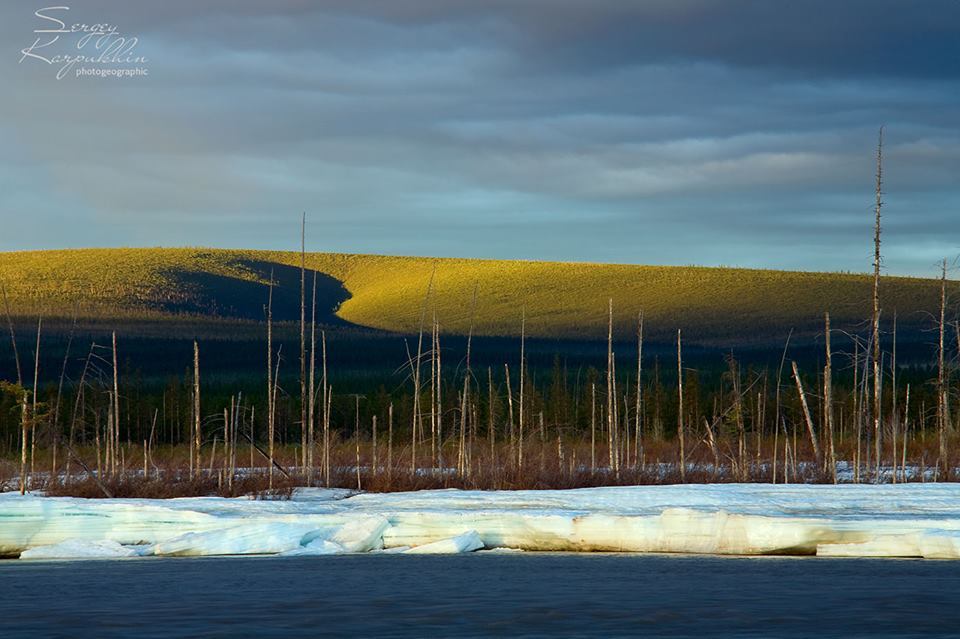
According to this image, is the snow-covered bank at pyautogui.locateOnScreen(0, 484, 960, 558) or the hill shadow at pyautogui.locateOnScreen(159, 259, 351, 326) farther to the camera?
the hill shadow at pyautogui.locateOnScreen(159, 259, 351, 326)

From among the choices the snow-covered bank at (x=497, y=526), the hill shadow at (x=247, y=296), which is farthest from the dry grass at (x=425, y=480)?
the hill shadow at (x=247, y=296)

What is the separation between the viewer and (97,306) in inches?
5468

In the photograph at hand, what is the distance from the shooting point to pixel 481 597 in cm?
1755

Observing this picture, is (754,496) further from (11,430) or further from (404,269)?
(404,269)

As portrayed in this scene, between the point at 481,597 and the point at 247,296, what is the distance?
15222cm

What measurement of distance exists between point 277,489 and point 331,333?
363ft

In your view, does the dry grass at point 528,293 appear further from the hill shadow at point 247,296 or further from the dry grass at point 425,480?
the dry grass at point 425,480

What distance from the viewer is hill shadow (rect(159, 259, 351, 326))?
15450 centimetres

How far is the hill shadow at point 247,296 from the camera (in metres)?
154

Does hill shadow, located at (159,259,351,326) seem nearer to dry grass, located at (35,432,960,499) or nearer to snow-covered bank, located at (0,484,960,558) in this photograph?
dry grass, located at (35,432,960,499)

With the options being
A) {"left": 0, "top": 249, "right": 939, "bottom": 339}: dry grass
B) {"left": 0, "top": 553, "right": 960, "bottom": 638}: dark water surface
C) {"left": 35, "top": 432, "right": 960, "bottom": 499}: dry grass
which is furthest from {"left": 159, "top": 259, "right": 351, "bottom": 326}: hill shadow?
{"left": 0, "top": 553, "right": 960, "bottom": 638}: dark water surface

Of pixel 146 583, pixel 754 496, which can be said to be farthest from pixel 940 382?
pixel 146 583

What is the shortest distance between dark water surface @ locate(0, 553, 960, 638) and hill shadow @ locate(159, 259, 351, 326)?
129 metres

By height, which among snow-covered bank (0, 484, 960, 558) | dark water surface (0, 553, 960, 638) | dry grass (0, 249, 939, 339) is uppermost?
dry grass (0, 249, 939, 339)
